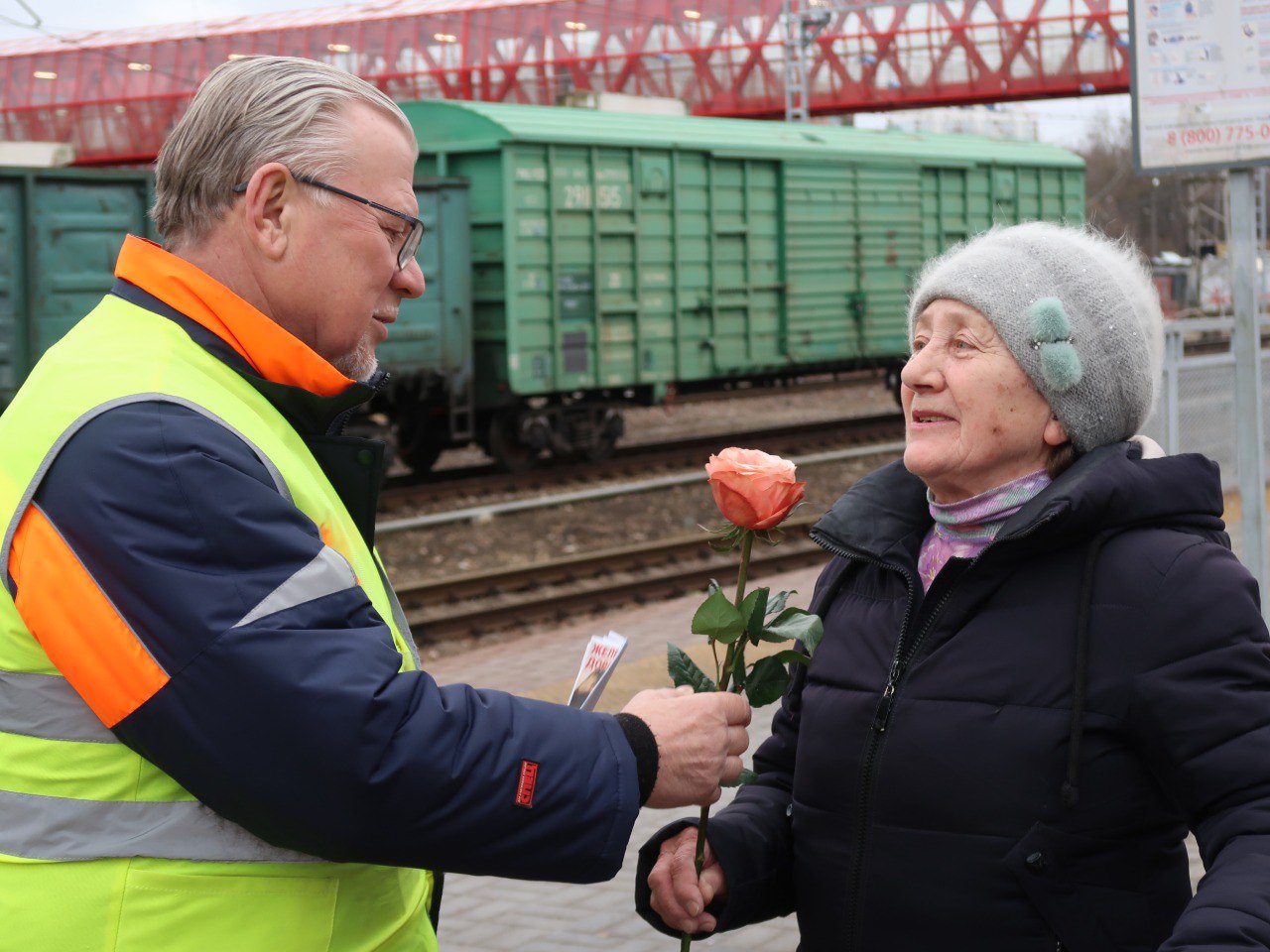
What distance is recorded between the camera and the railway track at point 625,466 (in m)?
14.4

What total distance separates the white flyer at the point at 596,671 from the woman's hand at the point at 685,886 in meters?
0.31

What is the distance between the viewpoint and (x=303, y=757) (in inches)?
67.3

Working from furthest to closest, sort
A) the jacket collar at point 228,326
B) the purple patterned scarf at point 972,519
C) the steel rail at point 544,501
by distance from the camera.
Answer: the steel rail at point 544,501, the purple patterned scarf at point 972,519, the jacket collar at point 228,326

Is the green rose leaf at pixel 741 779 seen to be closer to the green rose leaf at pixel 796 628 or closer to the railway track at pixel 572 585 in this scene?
the green rose leaf at pixel 796 628

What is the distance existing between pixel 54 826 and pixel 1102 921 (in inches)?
53.4

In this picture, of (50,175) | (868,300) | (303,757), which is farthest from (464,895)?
(868,300)

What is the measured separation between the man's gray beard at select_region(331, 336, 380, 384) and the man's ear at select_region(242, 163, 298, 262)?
188 mm

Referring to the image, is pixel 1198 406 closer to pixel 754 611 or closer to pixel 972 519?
pixel 972 519

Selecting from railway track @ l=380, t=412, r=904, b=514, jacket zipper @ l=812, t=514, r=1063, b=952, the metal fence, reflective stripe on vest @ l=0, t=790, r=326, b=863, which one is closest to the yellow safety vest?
reflective stripe on vest @ l=0, t=790, r=326, b=863

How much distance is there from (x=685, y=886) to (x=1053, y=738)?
61 cm

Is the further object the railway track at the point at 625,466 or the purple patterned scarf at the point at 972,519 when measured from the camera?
the railway track at the point at 625,466

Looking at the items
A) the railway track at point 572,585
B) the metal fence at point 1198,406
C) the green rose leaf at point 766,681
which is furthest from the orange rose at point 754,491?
the railway track at point 572,585

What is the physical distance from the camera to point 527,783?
1.84m

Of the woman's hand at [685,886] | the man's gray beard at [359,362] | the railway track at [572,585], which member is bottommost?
the railway track at [572,585]
